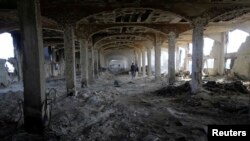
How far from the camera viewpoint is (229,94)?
13336 millimetres

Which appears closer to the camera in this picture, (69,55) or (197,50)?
(197,50)

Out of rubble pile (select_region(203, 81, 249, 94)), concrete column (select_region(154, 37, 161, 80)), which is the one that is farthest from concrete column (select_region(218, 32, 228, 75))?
rubble pile (select_region(203, 81, 249, 94))

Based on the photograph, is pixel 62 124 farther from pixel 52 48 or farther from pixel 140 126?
pixel 52 48

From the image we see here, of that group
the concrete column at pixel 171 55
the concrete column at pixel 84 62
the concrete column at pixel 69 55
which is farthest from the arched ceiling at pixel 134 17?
the concrete column at pixel 84 62

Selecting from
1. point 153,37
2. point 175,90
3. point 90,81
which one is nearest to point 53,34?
point 90,81

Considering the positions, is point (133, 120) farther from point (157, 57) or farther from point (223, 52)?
point (223, 52)

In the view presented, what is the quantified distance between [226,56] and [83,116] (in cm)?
2226

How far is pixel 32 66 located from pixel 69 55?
7138mm

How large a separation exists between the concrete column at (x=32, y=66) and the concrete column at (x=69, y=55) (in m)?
6.71

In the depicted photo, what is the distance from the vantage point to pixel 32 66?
7.18 m

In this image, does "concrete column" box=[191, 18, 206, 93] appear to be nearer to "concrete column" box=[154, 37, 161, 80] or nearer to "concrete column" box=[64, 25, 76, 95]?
"concrete column" box=[64, 25, 76, 95]

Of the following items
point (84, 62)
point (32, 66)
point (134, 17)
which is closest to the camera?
point (32, 66)

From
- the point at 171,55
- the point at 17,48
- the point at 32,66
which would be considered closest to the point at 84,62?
the point at 171,55

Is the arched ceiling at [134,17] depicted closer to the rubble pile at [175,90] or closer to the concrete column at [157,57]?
the rubble pile at [175,90]
